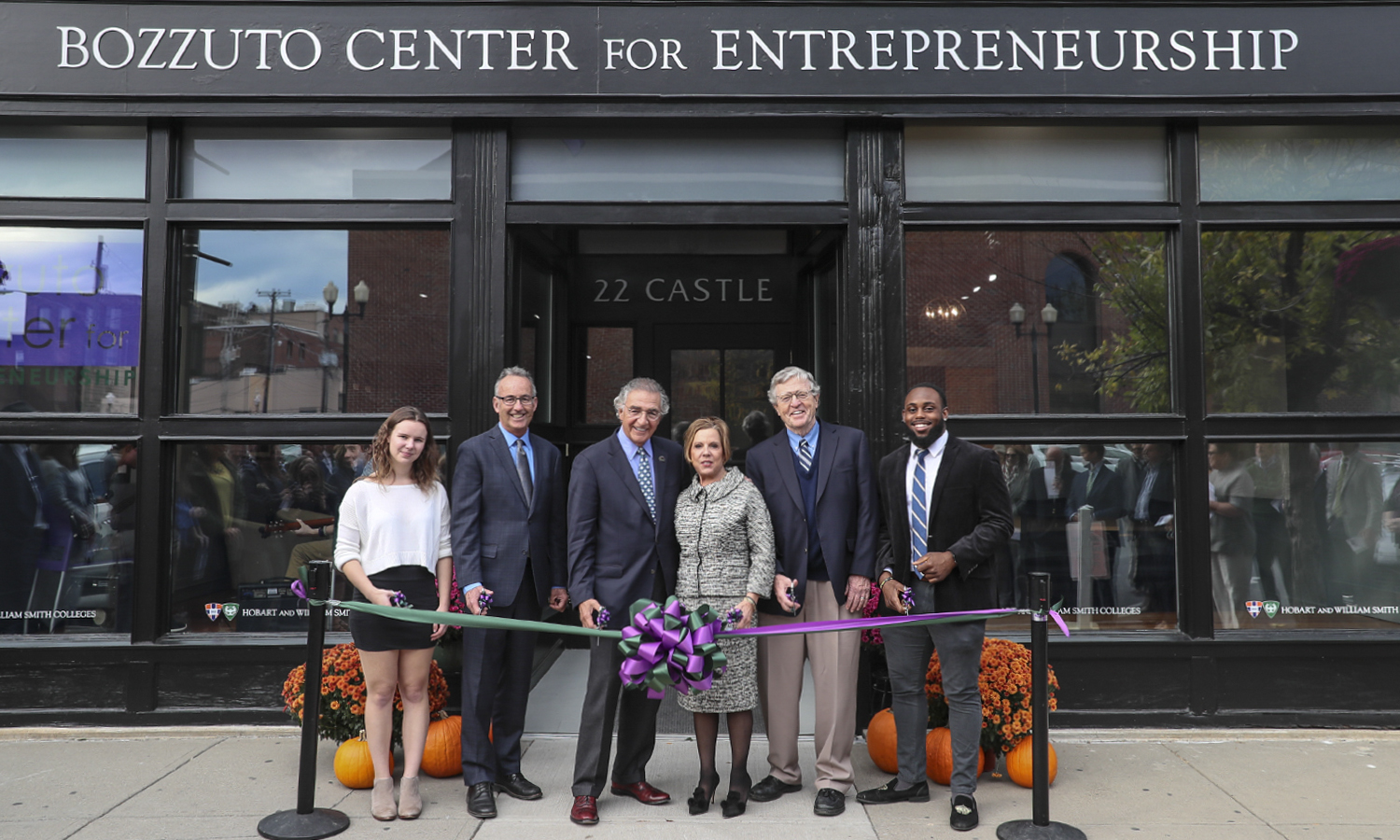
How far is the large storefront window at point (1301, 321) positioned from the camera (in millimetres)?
5773

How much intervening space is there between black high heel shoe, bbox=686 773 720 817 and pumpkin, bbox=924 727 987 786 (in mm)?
1150

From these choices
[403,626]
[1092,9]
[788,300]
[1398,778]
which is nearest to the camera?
[403,626]

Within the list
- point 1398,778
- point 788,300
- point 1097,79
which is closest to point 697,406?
point 788,300

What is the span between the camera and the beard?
445 cm

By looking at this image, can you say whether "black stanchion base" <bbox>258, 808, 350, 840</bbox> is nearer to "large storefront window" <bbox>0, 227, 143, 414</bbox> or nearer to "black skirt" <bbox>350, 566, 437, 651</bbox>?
"black skirt" <bbox>350, 566, 437, 651</bbox>

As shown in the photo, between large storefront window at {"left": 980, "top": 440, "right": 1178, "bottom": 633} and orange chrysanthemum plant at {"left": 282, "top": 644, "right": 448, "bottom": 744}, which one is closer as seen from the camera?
orange chrysanthemum plant at {"left": 282, "top": 644, "right": 448, "bottom": 744}

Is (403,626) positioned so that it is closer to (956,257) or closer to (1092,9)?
(956,257)

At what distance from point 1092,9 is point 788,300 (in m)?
3.26

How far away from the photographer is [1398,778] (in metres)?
4.70

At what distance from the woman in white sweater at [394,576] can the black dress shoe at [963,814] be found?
249 centimetres

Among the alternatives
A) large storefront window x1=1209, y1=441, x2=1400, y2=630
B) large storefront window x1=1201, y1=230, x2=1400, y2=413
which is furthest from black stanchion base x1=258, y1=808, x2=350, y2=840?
large storefront window x1=1201, y1=230, x2=1400, y2=413

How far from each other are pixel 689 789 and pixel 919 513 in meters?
1.83

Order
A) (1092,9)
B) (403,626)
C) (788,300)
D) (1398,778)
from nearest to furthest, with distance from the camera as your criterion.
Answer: (403,626)
(1398,778)
(1092,9)
(788,300)

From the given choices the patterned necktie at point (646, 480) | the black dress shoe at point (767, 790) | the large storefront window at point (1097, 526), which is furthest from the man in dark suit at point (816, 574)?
the large storefront window at point (1097, 526)
